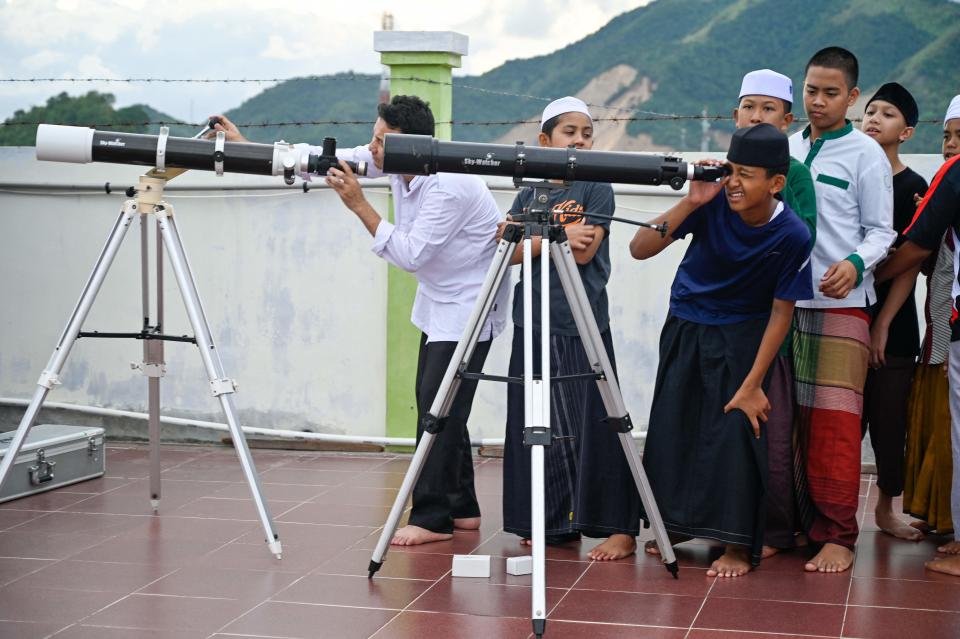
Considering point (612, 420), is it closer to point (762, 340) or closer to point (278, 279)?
point (762, 340)

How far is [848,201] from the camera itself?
4664mm

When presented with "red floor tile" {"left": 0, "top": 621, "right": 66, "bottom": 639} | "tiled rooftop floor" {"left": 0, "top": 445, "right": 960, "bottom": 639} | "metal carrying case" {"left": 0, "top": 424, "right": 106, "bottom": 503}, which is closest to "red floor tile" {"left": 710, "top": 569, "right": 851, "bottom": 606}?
"tiled rooftop floor" {"left": 0, "top": 445, "right": 960, "bottom": 639}

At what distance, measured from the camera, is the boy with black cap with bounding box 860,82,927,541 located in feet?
Answer: 16.7

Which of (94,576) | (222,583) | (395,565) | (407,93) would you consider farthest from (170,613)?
(407,93)

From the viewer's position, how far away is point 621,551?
15.5ft

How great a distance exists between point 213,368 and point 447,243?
100cm

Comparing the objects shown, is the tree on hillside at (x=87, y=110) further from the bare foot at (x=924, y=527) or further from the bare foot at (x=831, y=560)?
the bare foot at (x=831, y=560)

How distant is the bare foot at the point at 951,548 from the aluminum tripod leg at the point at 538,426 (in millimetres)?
1771

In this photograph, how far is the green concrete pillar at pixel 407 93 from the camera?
6797 mm

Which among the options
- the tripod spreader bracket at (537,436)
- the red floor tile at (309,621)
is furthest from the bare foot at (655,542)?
the red floor tile at (309,621)

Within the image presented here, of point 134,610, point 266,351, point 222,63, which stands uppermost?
point 222,63

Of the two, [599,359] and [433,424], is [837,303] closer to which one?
[599,359]

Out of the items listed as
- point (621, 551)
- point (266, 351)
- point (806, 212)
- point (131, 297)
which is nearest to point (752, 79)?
point (806, 212)

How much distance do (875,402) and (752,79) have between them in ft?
4.77
